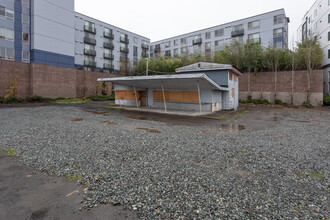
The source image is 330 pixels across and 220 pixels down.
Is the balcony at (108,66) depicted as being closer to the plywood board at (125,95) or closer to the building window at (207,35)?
the plywood board at (125,95)

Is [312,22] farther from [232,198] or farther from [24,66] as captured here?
[24,66]

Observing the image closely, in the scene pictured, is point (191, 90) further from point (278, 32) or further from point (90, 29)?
point (90, 29)

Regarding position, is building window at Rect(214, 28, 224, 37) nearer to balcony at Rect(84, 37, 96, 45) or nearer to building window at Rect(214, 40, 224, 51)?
building window at Rect(214, 40, 224, 51)

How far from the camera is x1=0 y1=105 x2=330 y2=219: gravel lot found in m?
2.50

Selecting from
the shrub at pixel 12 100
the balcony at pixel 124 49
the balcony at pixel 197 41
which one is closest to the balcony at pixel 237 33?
the balcony at pixel 197 41

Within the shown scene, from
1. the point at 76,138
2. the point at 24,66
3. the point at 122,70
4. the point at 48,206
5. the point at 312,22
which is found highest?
the point at 312,22

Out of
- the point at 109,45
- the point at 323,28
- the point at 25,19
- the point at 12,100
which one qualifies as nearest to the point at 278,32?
the point at 323,28

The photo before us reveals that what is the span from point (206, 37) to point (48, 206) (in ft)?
148

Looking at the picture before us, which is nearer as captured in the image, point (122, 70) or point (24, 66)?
point (24, 66)

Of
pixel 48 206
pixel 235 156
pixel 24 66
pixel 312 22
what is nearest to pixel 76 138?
pixel 48 206

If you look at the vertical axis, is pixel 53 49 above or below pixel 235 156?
above

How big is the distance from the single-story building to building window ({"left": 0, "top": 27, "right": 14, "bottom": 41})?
1773cm

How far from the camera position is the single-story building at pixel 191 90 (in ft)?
49.3

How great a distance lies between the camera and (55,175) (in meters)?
3.49
